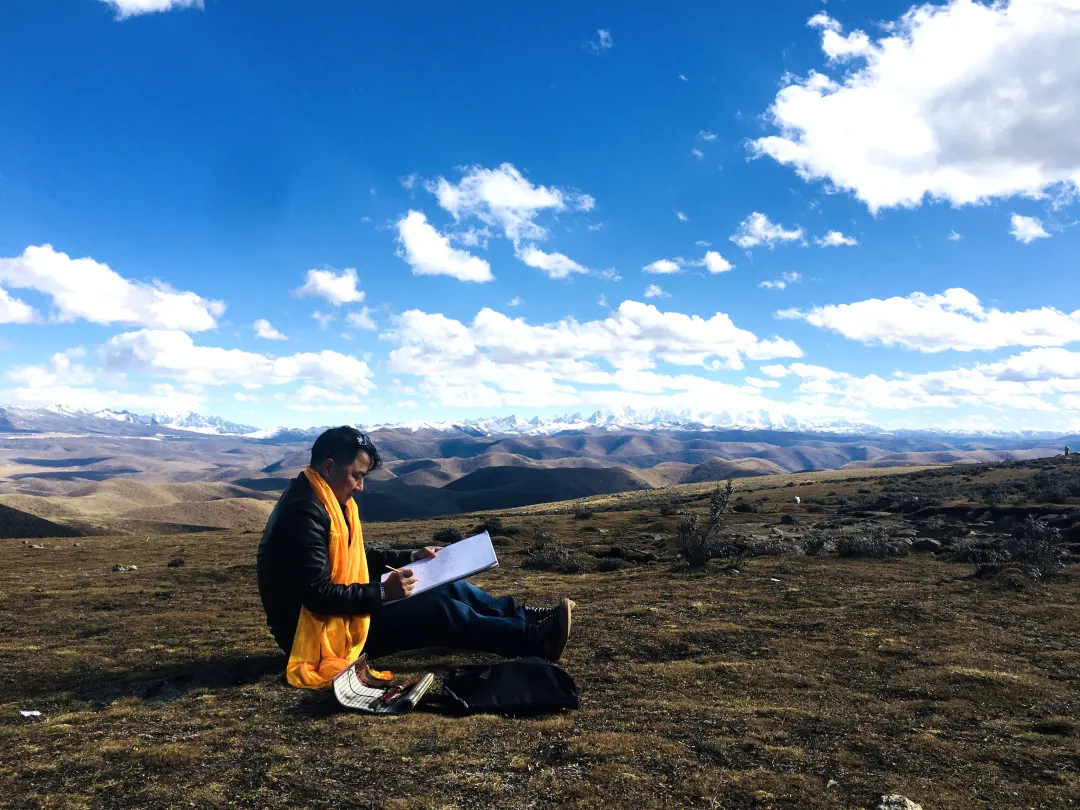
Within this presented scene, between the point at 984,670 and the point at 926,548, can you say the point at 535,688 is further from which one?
the point at 926,548

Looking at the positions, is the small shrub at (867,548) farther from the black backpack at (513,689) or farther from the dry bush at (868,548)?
the black backpack at (513,689)

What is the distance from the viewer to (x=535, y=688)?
6.19 meters

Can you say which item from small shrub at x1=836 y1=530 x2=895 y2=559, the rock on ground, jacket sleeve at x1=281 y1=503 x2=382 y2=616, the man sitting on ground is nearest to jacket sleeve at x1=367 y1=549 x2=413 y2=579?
the man sitting on ground

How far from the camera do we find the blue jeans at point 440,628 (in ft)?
23.3

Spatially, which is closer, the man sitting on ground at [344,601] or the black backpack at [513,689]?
the black backpack at [513,689]

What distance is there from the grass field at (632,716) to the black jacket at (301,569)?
3.25 feet

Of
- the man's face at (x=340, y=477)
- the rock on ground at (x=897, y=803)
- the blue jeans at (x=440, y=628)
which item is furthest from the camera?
the blue jeans at (x=440, y=628)

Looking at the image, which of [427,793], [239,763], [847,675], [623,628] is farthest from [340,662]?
[847,675]

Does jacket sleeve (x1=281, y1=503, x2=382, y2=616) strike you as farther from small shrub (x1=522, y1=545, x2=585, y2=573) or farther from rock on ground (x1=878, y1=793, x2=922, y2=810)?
small shrub (x1=522, y1=545, x2=585, y2=573)

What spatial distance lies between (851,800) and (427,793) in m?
3.17

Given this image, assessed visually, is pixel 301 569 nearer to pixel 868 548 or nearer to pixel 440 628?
pixel 440 628

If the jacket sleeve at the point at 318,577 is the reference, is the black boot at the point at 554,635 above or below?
below

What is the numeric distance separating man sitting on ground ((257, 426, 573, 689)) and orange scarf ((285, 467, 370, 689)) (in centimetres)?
1

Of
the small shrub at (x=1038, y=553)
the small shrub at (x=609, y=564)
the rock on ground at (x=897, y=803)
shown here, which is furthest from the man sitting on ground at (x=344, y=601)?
the small shrub at (x=1038, y=553)
